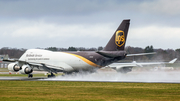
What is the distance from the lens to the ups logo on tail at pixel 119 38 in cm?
4594

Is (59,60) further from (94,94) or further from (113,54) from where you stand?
(94,94)

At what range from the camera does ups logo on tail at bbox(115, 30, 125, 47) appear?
45938 mm

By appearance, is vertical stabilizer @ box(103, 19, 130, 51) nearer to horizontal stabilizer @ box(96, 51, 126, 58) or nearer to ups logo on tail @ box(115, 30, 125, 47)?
ups logo on tail @ box(115, 30, 125, 47)

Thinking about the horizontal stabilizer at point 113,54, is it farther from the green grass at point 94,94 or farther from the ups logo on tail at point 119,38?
the green grass at point 94,94

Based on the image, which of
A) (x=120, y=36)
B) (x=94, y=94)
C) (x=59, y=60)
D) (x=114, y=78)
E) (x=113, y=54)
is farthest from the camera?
(x=59, y=60)

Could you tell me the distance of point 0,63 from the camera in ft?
433

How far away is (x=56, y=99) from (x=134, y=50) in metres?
120

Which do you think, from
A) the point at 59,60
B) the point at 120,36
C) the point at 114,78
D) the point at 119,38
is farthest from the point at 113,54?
the point at 59,60

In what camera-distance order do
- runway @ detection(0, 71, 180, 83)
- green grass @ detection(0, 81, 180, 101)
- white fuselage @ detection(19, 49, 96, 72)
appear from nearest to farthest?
1. green grass @ detection(0, 81, 180, 101)
2. runway @ detection(0, 71, 180, 83)
3. white fuselage @ detection(19, 49, 96, 72)

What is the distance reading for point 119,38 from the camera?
46.2 metres

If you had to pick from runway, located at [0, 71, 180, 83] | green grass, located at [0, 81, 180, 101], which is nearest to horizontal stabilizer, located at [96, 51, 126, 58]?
runway, located at [0, 71, 180, 83]

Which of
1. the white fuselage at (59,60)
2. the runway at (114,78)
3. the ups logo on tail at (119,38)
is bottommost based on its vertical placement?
the runway at (114,78)

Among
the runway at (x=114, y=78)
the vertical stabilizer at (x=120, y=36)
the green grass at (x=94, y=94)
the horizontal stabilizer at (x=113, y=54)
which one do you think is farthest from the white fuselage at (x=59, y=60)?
the green grass at (x=94, y=94)

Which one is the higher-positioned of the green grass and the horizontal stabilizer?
the horizontal stabilizer
